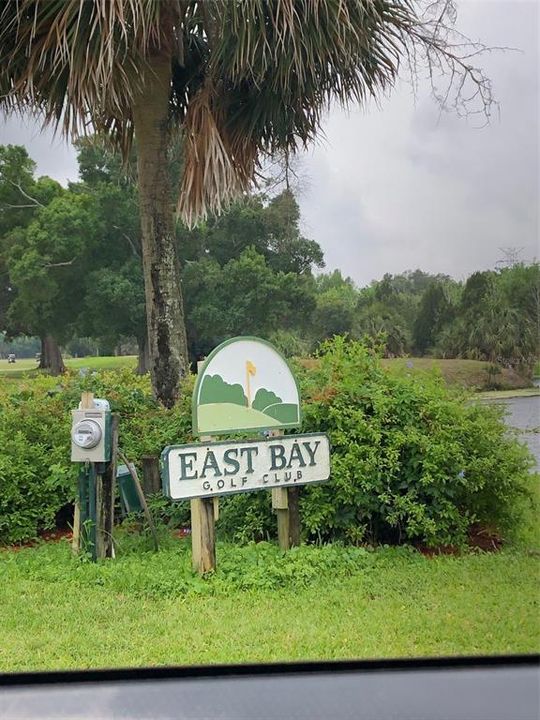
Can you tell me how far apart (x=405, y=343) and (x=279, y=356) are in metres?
0.43

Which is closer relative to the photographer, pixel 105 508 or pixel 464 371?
pixel 464 371

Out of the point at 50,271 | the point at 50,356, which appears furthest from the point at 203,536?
the point at 50,271

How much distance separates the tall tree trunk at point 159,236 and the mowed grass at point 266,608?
0.69 m

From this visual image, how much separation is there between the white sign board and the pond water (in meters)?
0.67

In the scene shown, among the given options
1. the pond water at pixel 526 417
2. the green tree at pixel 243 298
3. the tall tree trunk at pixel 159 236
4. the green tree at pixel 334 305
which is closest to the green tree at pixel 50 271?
the tall tree trunk at pixel 159 236

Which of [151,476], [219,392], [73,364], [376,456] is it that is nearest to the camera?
[73,364]

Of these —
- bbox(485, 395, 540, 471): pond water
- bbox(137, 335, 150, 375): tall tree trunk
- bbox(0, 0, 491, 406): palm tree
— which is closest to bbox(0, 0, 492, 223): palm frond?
bbox(0, 0, 491, 406): palm tree

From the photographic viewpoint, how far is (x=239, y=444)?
266cm

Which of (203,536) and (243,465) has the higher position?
(243,465)

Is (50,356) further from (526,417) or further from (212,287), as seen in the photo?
(526,417)

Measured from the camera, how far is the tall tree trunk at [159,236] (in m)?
2.44

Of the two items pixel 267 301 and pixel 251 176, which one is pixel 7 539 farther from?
pixel 251 176

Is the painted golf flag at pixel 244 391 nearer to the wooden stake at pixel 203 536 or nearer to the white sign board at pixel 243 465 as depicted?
the white sign board at pixel 243 465

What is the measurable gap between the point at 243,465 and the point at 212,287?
2.19 feet
